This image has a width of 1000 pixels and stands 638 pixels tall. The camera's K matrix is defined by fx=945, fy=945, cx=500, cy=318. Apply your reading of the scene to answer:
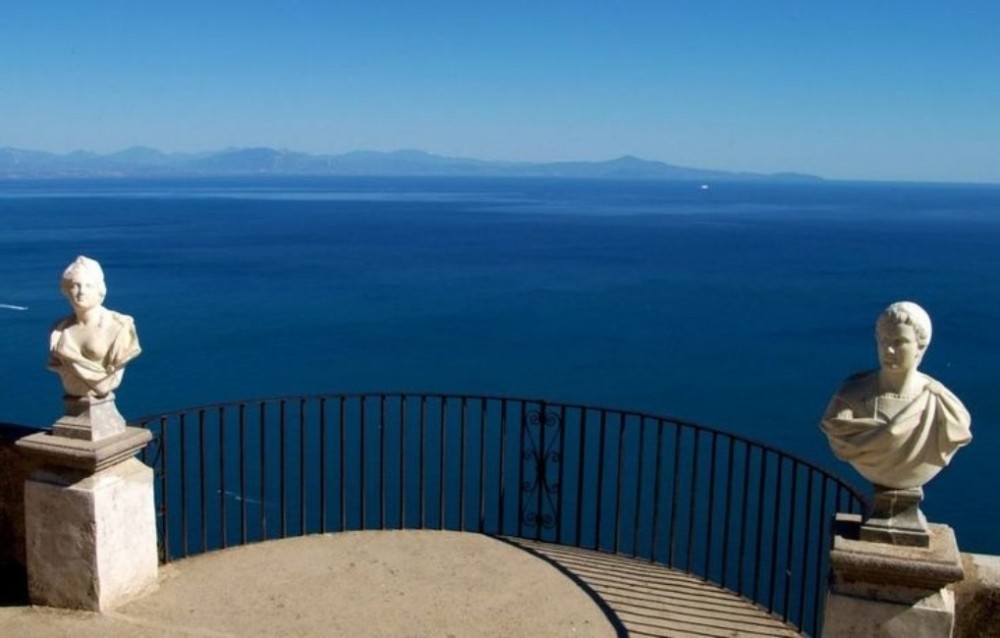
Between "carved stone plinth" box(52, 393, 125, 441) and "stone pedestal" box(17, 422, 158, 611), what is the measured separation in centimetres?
3

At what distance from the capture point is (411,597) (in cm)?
628

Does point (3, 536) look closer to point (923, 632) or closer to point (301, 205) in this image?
point (923, 632)

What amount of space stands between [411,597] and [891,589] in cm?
319

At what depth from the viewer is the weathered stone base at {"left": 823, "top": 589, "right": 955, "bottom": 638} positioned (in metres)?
4.18

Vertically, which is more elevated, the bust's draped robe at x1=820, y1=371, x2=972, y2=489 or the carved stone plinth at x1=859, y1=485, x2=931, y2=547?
the bust's draped robe at x1=820, y1=371, x2=972, y2=489

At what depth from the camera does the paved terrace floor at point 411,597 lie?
19.0 feet

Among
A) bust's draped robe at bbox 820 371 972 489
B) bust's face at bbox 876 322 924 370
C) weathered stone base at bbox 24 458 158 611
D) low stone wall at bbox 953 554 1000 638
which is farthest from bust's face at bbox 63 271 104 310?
low stone wall at bbox 953 554 1000 638

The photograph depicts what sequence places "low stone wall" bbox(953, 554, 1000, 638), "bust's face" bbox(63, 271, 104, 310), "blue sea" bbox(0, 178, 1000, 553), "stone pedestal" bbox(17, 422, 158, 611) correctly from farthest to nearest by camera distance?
"blue sea" bbox(0, 178, 1000, 553)
"stone pedestal" bbox(17, 422, 158, 611)
"bust's face" bbox(63, 271, 104, 310)
"low stone wall" bbox(953, 554, 1000, 638)

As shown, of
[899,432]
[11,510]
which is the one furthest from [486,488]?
[899,432]

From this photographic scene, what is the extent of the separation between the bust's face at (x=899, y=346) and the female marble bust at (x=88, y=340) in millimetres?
4090

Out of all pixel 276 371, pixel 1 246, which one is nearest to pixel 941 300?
pixel 276 371

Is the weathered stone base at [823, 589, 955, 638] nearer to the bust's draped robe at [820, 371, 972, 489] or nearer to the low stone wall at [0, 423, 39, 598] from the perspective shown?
the bust's draped robe at [820, 371, 972, 489]

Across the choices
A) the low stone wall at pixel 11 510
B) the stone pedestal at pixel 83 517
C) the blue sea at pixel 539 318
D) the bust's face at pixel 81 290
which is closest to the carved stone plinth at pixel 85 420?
the stone pedestal at pixel 83 517

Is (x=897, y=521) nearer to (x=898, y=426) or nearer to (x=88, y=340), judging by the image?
(x=898, y=426)
